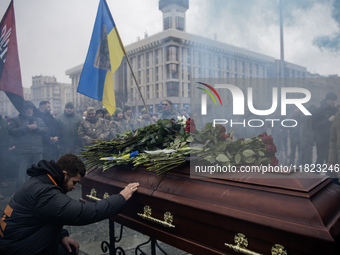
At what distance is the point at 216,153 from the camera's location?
1.94 metres

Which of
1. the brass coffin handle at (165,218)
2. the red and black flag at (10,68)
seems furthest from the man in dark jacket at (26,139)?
the brass coffin handle at (165,218)

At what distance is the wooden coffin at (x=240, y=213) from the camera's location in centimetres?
133

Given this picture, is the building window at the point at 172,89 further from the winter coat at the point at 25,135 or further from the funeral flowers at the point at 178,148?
the funeral flowers at the point at 178,148

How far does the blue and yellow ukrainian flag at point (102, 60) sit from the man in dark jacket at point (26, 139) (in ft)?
7.09

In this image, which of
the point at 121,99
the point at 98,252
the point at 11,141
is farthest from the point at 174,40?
→ the point at 98,252

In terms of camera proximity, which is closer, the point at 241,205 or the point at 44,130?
the point at 241,205

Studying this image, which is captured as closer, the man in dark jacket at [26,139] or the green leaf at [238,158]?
the green leaf at [238,158]

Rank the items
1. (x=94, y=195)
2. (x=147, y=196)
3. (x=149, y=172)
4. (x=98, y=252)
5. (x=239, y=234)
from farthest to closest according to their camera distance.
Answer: (x=98, y=252), (x=94, y=195), (x=149, y=172), (x=147, y=196), (x=239, y=234)

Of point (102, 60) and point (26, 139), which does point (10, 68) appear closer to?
point (26, 139)

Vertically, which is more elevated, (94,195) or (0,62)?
(0,62)

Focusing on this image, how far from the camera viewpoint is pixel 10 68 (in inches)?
208

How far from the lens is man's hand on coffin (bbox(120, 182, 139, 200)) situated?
2100 mm

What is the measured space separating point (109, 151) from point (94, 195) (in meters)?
0.44

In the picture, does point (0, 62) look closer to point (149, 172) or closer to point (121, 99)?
point (149, 172)
